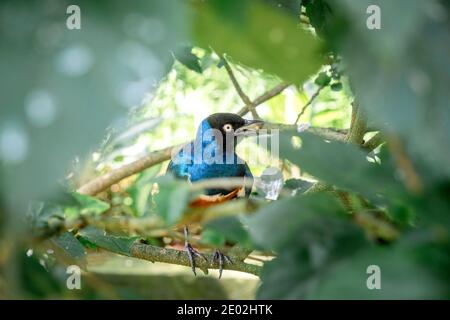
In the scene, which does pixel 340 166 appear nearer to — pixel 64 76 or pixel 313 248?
pixel 313 248

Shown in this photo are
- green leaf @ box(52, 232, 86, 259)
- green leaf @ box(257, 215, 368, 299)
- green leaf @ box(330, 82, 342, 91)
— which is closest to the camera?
green leaf @ box(257, 215, 368, 299)

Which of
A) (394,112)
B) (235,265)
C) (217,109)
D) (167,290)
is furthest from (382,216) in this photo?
(167,290)

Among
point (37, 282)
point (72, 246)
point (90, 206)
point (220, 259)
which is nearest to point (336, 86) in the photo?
point (220, 259)

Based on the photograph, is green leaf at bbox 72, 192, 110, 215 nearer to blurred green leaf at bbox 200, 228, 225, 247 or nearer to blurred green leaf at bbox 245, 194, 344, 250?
blurred green leaf at bbox 200, 228, 225, 247

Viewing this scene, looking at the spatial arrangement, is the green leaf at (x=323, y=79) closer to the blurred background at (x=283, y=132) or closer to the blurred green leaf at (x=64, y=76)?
the blurred background at (x=283, y=132)

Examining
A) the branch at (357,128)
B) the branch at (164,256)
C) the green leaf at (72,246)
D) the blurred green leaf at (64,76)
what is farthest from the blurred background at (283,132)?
the branch at (164,256)

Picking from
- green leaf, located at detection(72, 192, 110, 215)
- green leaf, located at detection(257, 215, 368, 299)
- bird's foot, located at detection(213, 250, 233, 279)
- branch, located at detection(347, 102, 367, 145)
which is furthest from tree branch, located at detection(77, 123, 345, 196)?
green leaf, located at detection(257, 215, 368, 299)

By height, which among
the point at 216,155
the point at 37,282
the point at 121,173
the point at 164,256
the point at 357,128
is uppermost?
the point at 216,155
